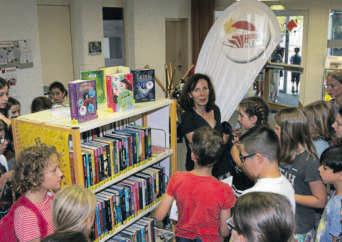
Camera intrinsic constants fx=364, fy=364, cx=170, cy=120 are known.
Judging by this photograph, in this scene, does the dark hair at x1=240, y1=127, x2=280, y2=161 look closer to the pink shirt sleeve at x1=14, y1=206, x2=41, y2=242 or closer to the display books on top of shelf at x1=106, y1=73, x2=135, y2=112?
the display books on top of shelf at x1=106, y1=73, x2=135, y2=112

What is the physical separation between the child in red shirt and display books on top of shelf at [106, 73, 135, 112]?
0.54 m

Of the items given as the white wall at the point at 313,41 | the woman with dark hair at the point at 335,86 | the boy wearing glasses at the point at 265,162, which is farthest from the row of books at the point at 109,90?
the white wall at the point at 313,41

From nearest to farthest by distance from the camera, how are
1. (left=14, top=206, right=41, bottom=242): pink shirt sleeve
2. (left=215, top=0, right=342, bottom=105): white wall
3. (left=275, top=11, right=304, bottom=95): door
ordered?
(left=14, top=206, right=41, bottom=242): pink shirt sleeve < (left=215, top=0, right=342, bottom=105): white wall < (left=275, top=11, right=304, bottom=95): door

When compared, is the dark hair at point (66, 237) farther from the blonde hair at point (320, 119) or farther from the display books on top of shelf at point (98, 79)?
the blonde hair at point (320, 119)

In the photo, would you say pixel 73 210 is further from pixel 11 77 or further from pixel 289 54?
pixel 289 54

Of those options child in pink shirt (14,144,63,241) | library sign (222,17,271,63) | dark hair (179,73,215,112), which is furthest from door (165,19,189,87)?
child in pink shirt (14,144,63,241)

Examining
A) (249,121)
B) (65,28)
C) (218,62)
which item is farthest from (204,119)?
(65,28)

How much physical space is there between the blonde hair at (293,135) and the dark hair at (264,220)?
0.86m

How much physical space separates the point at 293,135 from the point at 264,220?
1.04m

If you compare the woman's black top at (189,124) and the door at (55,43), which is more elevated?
the door at (55,43)

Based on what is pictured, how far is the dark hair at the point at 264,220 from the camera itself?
4.18 ft

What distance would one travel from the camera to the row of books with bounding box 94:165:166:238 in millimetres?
2254

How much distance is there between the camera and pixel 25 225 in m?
1.80

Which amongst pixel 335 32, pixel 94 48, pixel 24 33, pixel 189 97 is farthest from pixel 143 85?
pixel 335 32
